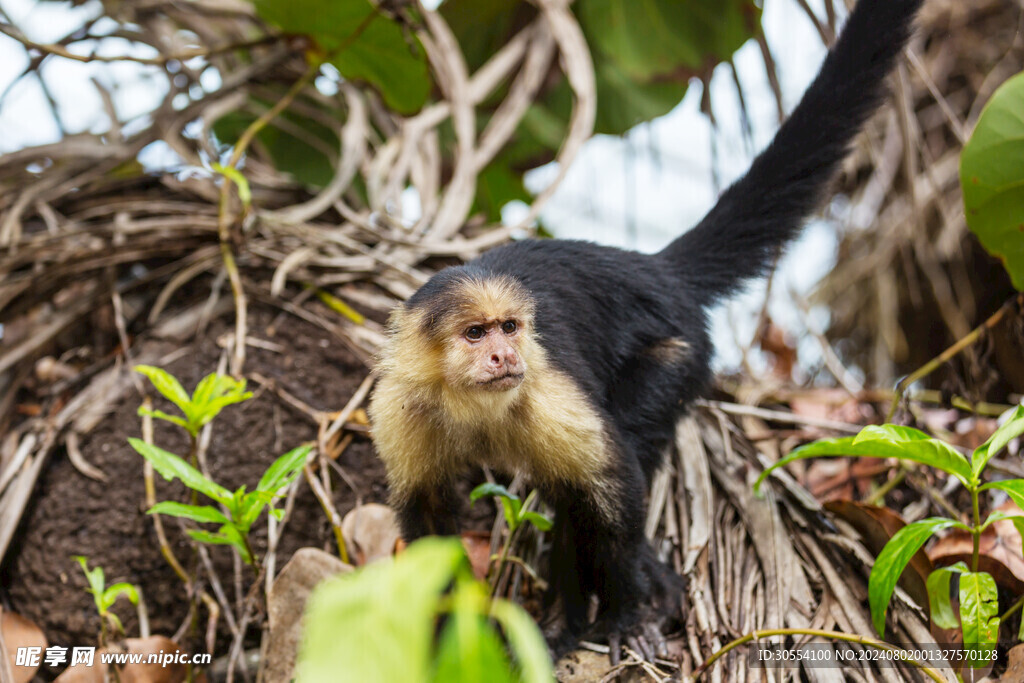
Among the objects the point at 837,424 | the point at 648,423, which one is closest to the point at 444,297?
the point at 648,423

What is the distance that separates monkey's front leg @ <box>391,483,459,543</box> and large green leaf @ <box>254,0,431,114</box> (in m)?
2.24

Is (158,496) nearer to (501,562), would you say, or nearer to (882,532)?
(501,562)

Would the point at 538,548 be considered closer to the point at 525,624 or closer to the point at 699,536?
the point at 699,536

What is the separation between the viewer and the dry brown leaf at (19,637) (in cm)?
225

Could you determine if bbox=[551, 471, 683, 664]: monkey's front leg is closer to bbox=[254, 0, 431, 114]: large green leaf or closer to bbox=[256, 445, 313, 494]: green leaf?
bbox=[256, 445, 313, 494]: green leaf

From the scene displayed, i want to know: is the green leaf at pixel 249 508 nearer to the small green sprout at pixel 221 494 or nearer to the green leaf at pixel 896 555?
the small green sprout at pixel 221 494

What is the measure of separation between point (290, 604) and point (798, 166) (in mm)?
2339

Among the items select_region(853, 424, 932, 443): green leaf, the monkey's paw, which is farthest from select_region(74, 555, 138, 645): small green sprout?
select_region(853, 424, 932, 443): green leaf

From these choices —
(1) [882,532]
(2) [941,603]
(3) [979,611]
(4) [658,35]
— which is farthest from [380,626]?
(4) [658,35]

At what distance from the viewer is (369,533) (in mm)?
2559

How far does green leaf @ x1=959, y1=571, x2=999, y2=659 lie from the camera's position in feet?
5.94

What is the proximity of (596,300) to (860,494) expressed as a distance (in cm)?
144

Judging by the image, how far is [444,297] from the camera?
2.23 meters

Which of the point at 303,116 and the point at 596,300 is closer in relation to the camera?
the point at 596,300
